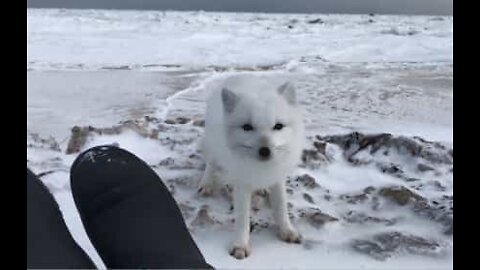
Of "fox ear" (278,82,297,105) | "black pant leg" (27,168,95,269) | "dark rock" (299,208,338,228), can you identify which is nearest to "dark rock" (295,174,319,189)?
"dark rock" (299,208,338,228)

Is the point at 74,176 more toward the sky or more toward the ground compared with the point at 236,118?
more toward the ground

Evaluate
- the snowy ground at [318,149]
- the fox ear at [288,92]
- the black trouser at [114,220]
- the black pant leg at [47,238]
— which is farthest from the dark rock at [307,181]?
the black pant leg at [47,238]

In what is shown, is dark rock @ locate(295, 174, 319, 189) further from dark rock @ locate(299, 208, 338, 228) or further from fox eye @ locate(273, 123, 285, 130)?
fox eye @ locate(273, 123, 285, 130)

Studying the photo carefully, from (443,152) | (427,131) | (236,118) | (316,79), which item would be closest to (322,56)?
(316,79)

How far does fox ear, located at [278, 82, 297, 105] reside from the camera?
2.31 m

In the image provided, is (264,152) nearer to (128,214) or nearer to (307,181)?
(128,214)

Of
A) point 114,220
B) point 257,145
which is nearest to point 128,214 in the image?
point 114,220

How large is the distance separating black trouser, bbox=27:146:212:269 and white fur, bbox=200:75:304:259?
1.17 ft

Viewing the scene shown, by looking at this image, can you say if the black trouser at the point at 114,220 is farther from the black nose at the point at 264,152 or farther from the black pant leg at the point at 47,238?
the black nose at the point at 264,152
